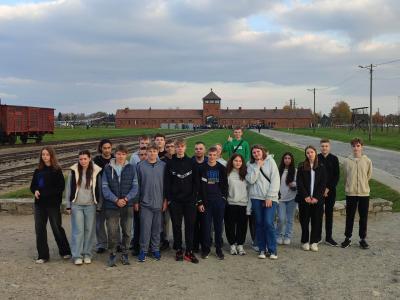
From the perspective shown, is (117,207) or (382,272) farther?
(117,207)

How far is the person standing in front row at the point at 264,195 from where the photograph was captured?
6809 mm

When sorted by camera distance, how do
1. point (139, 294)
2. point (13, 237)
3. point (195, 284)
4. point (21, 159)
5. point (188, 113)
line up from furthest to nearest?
point (188, 113), point (21, 159), point (13, 237), point (195, 284), point (139, 294)

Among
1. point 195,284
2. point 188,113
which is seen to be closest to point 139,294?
point 195,284

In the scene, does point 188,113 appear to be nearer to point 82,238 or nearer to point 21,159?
point 21,159

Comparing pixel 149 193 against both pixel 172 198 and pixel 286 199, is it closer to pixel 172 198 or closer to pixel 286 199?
pixel 172 198

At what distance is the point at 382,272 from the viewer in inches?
239

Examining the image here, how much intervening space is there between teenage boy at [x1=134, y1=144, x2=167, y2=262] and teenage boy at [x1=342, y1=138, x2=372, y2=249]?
3.07 meters

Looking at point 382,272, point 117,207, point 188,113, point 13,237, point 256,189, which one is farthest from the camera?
point 188,113

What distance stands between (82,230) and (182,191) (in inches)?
59.2

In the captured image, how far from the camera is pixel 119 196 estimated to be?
645cm

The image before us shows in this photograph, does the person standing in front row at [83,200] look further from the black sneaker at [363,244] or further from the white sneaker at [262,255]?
the black sneaker at [363,244]

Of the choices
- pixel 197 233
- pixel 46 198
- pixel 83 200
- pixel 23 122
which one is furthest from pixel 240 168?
pixel 23 122

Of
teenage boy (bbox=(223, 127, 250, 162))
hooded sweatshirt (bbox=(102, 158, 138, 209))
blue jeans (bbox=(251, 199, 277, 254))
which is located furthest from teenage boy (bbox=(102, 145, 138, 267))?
teenage boy (bbox=(223, 127, 250, 162))

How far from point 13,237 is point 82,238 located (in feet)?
6.75
